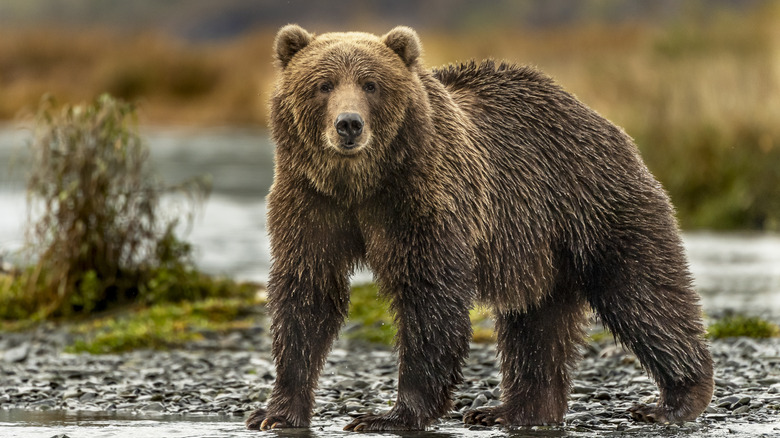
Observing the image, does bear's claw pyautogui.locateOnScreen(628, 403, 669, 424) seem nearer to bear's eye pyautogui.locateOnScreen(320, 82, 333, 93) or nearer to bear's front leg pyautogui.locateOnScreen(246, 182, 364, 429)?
bear's front leg pyautogui.locateOnScreen(246, 182, 364, 429)

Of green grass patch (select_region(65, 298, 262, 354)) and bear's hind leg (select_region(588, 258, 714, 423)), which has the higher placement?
bear's hind leg (select_region(588, 258, 714, 423))

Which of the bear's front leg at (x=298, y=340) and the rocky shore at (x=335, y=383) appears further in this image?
the rocky shore at (x=335, y=383)

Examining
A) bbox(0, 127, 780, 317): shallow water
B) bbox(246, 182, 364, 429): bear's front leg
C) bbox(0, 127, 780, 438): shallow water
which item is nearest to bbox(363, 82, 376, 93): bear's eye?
bbox(246, 182, 364, 429): bear's front leg

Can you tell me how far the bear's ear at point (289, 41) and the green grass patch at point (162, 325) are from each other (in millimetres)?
3719

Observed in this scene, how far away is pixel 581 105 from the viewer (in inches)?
254

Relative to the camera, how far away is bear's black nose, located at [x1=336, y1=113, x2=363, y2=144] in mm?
5234

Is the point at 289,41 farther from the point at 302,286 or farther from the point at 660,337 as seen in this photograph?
the point at 660,337

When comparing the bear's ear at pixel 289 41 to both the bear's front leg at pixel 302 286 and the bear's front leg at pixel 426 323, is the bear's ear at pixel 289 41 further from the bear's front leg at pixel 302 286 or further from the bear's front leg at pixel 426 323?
Result: the bear's front leg at pixel 426 323

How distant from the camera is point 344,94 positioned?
17.8 ft

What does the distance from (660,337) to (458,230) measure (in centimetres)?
134

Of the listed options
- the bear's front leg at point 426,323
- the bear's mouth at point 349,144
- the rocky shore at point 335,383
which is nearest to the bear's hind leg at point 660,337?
the rocky shore at point 335,383

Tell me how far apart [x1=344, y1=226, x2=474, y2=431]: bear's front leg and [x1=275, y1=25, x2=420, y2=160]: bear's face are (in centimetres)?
57

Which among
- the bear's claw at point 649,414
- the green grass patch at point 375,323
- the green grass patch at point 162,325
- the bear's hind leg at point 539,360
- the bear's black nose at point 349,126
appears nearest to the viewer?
the bear's black nose at point 349,126

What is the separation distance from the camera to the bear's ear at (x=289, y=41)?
5750 mm
